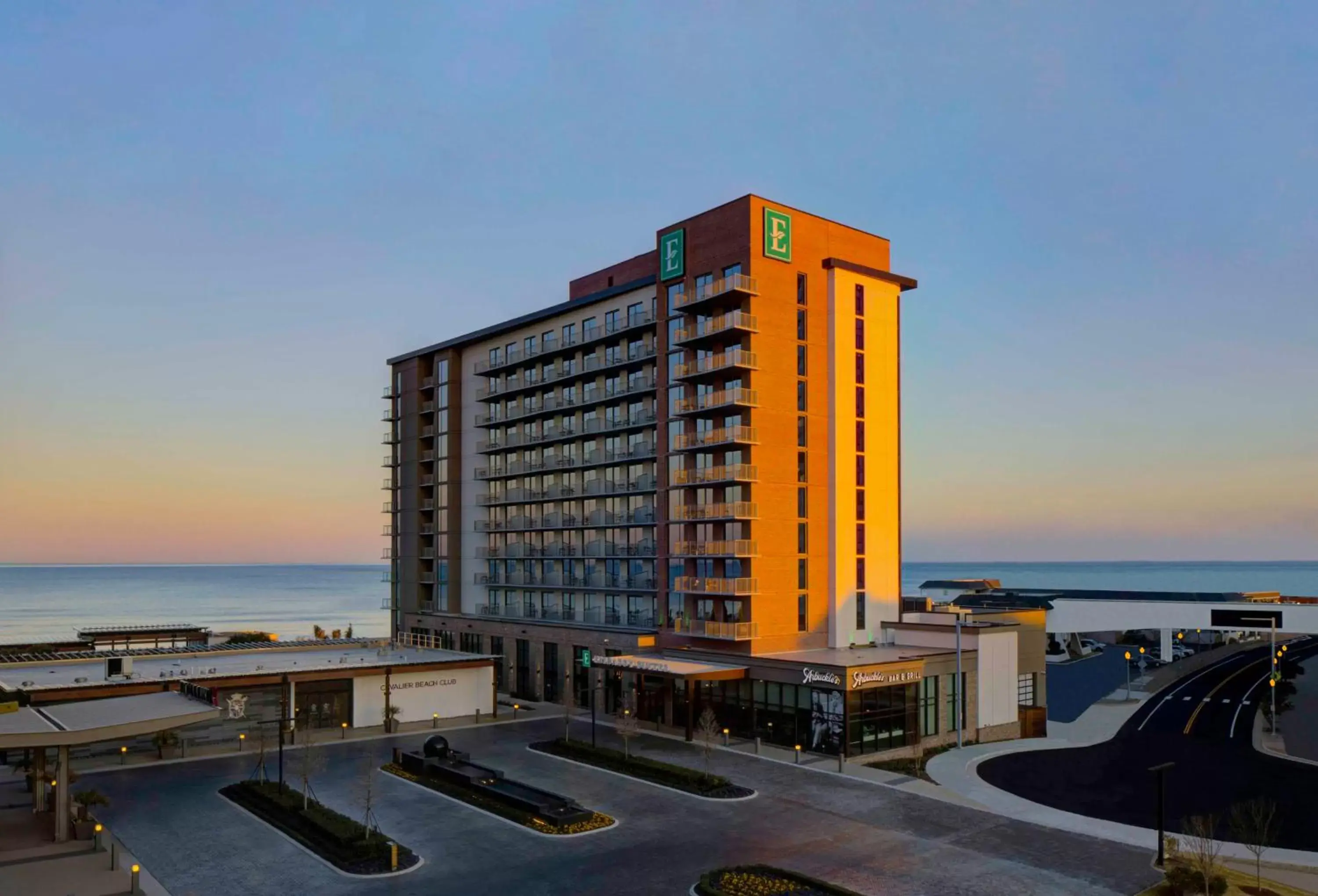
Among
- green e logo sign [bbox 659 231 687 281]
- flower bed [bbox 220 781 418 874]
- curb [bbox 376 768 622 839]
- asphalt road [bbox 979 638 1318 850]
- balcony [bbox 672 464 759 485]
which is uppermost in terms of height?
green e logo sign [bbox 659 231 687 281]

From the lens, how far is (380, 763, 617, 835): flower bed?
118 feet

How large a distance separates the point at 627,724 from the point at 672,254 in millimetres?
29263

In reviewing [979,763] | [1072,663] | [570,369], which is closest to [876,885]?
[979,763]

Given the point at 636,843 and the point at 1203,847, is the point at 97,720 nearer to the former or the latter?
the point at 636,843

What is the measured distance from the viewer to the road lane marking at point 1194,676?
211 feet

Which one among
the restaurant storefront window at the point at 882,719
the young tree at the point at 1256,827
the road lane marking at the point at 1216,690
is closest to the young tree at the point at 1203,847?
the young tree at the point at 1256,827

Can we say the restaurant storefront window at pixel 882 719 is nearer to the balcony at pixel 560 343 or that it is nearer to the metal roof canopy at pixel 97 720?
the balcony at pixel 560 343

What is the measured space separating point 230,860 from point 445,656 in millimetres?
31222

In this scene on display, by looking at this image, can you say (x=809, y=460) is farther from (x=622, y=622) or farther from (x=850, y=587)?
(x=622, y=622)

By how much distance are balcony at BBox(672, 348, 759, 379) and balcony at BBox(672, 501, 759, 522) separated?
773 centimetres

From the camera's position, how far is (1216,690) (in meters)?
78.7

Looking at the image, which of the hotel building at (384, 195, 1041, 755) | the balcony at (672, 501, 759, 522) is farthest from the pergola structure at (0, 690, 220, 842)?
the balcony at (672, 501, 759, 522)

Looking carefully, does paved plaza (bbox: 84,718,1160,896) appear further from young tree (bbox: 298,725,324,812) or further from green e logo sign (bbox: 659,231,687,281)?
green e logo sign (bbox: 659,231,687,281)

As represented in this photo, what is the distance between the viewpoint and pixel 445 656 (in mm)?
64000
